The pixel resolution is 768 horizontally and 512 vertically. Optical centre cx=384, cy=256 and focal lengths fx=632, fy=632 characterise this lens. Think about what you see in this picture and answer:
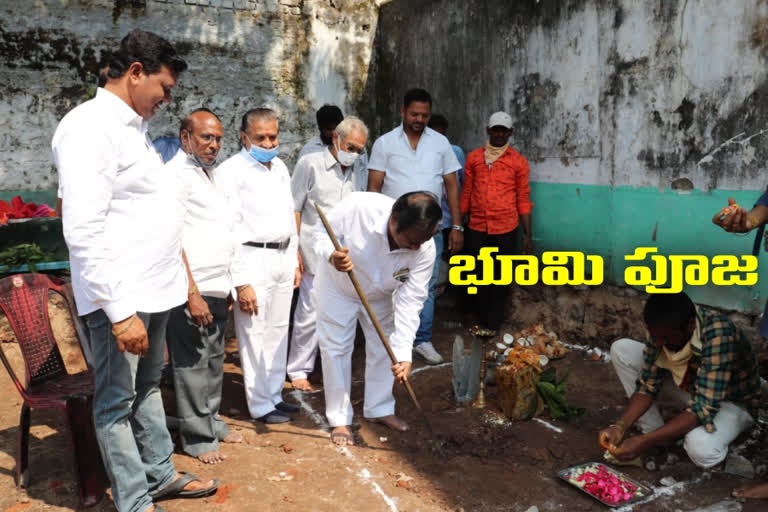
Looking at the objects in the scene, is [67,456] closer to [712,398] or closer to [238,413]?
[238,413]

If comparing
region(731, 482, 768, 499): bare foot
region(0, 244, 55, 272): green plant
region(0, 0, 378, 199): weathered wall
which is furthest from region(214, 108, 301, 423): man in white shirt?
region(0, 0, 378, 199): weathered wall

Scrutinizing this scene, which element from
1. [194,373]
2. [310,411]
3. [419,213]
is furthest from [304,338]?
[419,213]

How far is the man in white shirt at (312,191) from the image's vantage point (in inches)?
200

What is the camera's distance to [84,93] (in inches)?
267

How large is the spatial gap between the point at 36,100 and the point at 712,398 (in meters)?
6.62

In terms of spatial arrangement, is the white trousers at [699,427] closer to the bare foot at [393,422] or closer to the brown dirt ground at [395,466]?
the brown dirt ground at [395,466]

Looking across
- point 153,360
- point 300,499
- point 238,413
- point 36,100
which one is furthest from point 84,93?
point 300,499

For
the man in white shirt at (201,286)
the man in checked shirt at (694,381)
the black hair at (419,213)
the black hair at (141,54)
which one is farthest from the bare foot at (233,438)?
the black hair at (141,54)

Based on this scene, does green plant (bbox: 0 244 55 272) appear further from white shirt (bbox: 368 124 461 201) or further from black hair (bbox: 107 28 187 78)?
black hair (bbox: 107 28 187 78)

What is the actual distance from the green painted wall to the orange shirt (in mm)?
328

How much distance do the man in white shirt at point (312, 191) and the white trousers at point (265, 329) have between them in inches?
26.2

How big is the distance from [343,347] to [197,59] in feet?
15.0

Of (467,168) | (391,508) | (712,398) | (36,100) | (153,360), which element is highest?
(36,100)

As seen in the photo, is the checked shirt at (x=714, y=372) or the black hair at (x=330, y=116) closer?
the checked shirt at (x=714, y=372)
